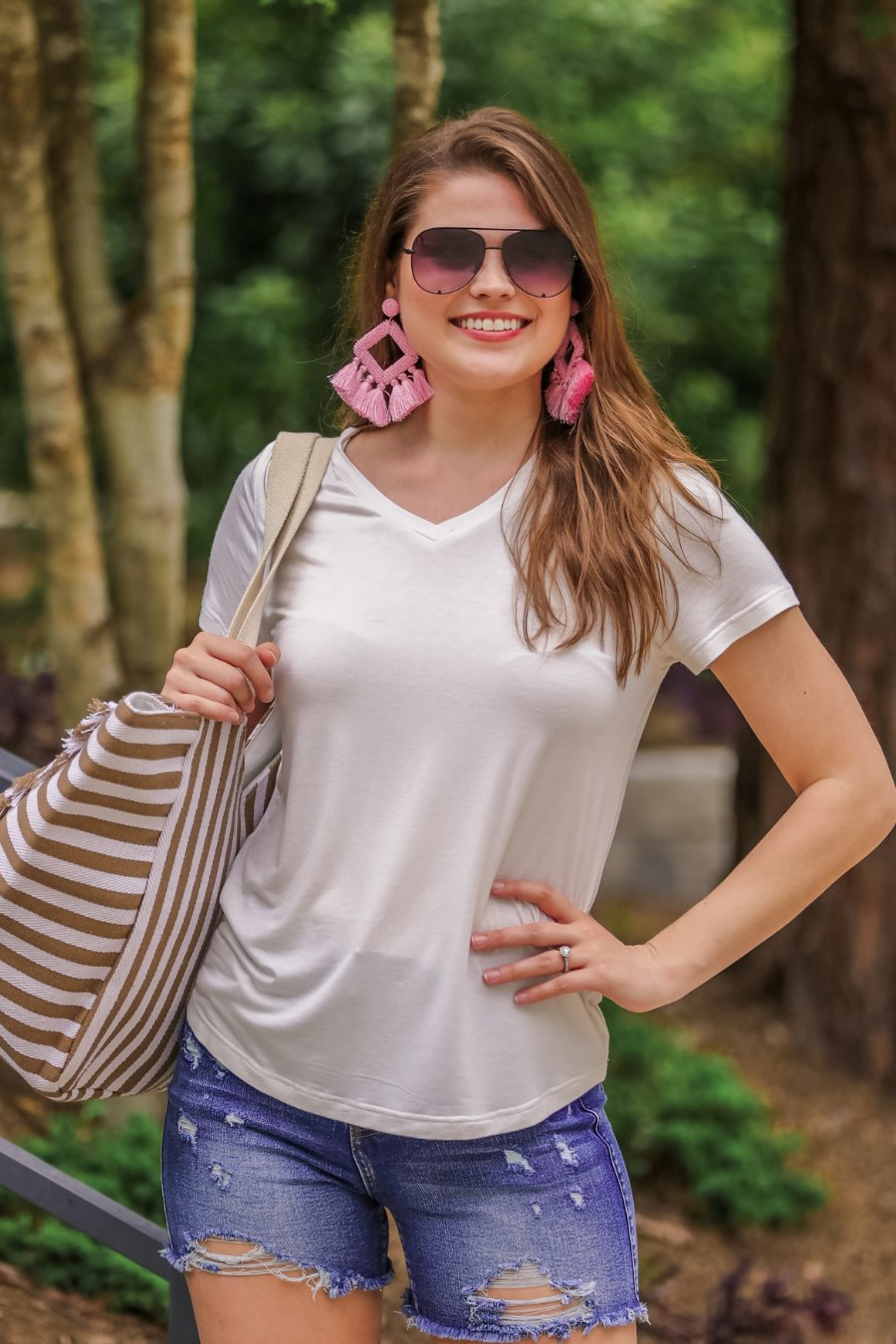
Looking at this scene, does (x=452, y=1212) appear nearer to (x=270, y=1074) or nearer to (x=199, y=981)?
(x=270, y=1074)

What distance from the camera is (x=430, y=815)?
169 cm

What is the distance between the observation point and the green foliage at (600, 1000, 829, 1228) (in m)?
3.90

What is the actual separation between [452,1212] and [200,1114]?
31 cm

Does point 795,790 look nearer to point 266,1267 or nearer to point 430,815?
point 430,815

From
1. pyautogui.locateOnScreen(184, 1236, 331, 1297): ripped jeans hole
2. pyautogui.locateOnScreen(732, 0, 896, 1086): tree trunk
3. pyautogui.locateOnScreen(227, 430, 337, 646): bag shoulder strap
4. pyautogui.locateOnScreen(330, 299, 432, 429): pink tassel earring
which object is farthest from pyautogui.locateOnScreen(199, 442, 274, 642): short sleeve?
pyautogui.locateOnScreen(732, 0, 896, 1086): tree trunk

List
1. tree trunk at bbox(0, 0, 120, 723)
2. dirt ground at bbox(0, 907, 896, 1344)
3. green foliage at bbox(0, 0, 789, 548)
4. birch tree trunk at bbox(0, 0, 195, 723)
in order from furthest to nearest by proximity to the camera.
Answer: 1. green foliage at bbox(0, 0, 789, 548)
2. birch tree trunk at bbox(0, 0, 195, 723)
3. tree trunk at bbox(0, 0, 120, 723)
4. dirt ground at bbox(0, 907, 896, 1344)

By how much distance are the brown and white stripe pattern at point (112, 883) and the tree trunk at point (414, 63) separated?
5.87ft

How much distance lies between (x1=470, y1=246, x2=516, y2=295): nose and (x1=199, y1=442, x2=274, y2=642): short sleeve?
34 cm

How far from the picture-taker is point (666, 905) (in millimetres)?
6160

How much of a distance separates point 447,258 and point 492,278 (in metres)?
0.06

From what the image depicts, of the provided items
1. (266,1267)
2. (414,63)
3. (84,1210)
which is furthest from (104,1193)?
(414,63)

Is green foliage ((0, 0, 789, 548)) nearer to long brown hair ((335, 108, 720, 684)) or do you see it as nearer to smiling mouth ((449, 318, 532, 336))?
long brown hair ((335, 108, 720, 684))

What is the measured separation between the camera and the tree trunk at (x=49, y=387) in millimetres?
3041

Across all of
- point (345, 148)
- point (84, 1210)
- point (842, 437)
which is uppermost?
point (345, 148)
